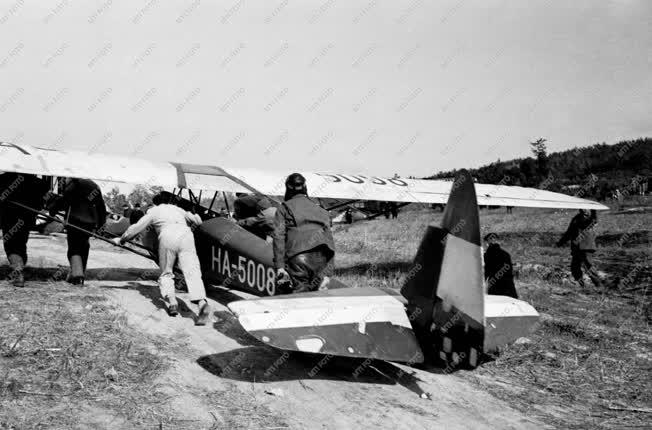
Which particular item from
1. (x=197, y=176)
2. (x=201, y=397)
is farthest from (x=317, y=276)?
(x=197, y=176)

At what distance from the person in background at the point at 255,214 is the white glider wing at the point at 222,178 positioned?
257 millimetres

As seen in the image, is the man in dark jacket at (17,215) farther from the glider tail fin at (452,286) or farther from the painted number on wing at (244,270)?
the glider tail fin at (452,286)

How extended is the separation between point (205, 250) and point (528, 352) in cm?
473

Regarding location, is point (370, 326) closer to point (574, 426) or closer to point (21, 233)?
point (574, 426)

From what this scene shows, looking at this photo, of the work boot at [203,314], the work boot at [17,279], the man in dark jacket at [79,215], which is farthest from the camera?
the man in dark jacket at [79,215]

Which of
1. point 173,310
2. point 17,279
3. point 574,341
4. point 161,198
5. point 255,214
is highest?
point 161,198

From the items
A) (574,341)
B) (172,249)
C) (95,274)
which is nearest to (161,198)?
(172,249)

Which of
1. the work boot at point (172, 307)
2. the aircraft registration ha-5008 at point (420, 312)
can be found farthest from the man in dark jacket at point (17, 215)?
the aircraft registration ha-5008 at point (420, 312)

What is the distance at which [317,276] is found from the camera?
5.36 m

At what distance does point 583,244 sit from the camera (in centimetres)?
1135

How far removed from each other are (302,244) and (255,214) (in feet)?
10.8

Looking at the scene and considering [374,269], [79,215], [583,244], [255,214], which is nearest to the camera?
[255,214]

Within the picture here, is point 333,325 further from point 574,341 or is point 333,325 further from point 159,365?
point 574,341

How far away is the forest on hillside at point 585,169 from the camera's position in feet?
125
